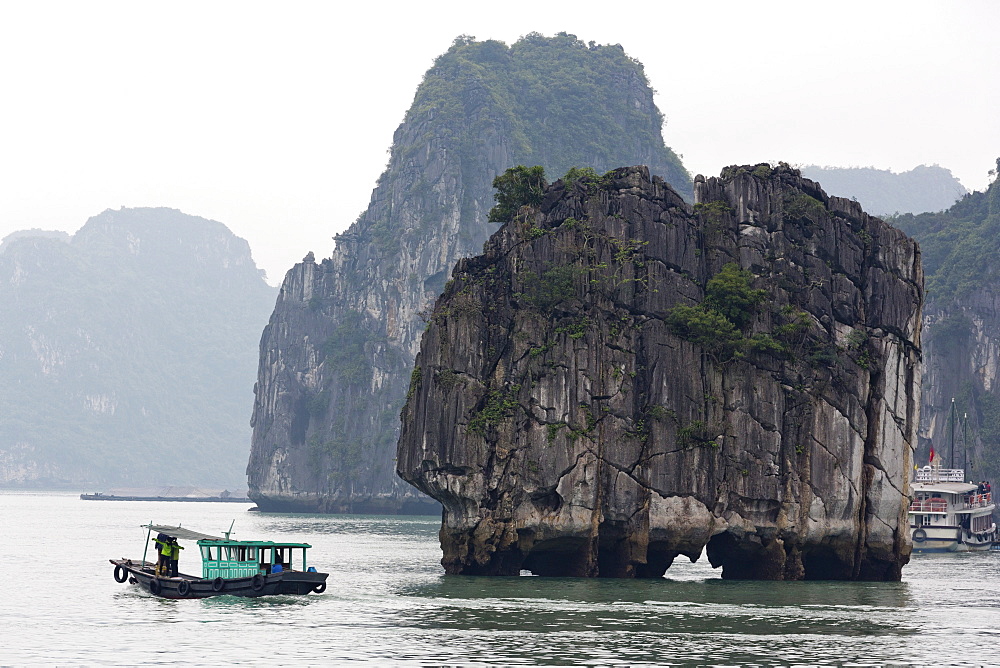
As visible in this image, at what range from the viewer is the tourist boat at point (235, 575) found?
4941 centimetres

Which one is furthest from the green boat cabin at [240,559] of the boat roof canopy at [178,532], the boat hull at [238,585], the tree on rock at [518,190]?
the tree on rock at [518,190]

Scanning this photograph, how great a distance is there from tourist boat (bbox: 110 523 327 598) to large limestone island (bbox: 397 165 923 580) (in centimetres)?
815

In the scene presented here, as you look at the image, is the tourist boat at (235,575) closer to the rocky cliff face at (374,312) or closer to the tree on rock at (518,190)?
the tree on rock at (518,190)

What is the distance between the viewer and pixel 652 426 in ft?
184

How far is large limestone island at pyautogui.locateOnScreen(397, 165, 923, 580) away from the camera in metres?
55.2

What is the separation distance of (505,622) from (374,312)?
136 meters

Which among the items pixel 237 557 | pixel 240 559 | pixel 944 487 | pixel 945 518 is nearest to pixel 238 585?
pixel 240 559

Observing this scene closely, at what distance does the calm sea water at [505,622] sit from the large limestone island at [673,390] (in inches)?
88.8

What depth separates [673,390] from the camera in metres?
57.0

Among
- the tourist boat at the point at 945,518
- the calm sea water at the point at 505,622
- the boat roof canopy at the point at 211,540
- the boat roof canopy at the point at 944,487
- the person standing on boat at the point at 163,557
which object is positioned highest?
the boat roof canopy at the point at 944,487

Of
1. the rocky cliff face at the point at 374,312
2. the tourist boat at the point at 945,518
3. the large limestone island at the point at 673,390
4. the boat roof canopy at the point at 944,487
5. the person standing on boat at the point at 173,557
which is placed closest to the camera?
the person standing on boat at the point at 173,557

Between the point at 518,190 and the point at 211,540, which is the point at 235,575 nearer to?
the point at 211,540

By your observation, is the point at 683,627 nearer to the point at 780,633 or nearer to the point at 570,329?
the point at 780,633

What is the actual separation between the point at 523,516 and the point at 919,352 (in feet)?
66.1
